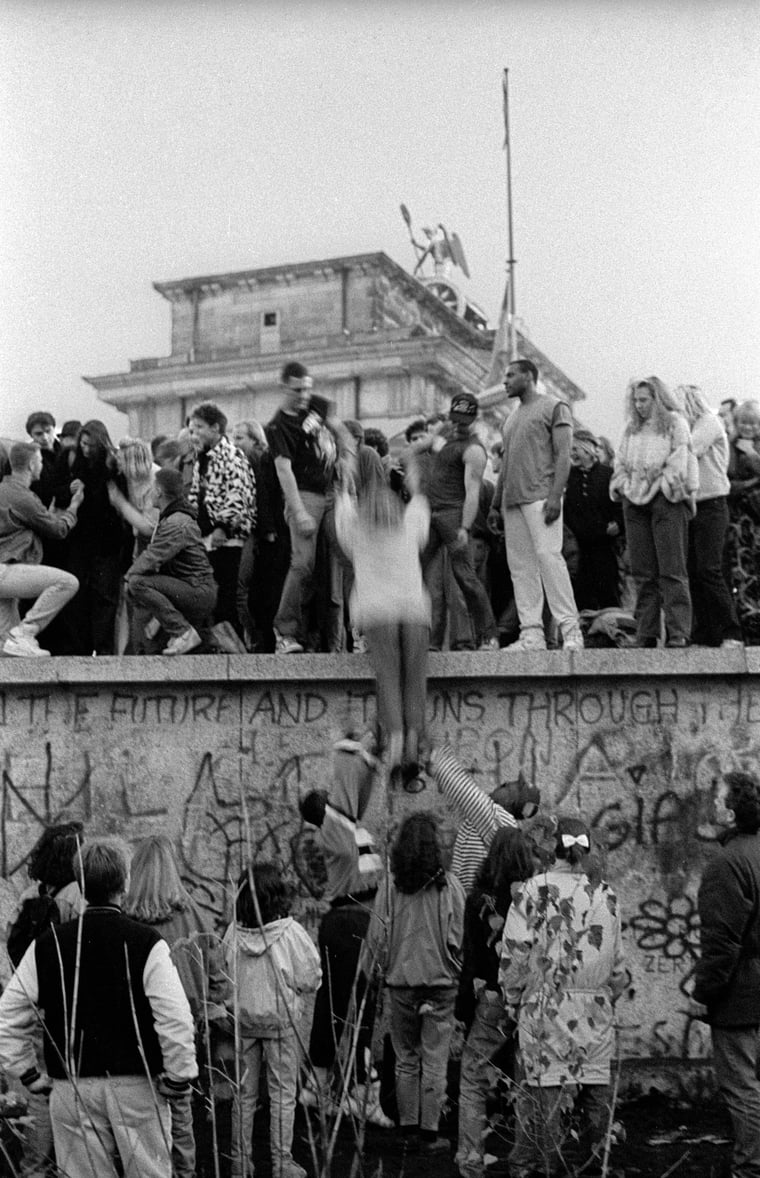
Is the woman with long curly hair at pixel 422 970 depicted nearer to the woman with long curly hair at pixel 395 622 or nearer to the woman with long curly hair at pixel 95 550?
the woman with long curly hair at pixel 395 622

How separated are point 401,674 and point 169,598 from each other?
1.75 m

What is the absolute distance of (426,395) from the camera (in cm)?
4188

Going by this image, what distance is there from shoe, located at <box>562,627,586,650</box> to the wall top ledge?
9cm

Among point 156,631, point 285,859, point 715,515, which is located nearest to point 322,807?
point 285,859

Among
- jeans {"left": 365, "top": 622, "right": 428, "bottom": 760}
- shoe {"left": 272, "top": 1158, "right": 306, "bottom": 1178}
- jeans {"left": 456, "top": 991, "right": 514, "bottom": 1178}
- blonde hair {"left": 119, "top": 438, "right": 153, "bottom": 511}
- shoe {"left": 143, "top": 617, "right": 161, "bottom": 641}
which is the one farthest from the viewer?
blonde hair {"left": 119, "top": 438, "right": 153, "bottom": 511}

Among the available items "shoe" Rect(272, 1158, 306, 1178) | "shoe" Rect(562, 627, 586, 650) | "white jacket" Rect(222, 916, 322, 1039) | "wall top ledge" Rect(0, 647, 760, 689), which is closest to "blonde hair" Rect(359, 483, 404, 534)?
"wall top ledge" Rect(0, 647, 760, 689)

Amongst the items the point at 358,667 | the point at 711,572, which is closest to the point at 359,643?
the point at 358,667

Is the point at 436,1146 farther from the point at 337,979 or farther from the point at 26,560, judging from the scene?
the point at 26,560

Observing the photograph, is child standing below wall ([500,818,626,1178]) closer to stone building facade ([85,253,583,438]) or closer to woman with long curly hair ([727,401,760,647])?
woman with long curly hair ([727,401,760,647])

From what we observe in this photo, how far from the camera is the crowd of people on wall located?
193 inches

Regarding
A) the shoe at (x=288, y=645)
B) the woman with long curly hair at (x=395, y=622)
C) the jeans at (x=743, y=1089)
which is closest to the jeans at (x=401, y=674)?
the woman with long curly hair at (x=395, y=622)

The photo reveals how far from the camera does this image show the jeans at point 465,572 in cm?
940

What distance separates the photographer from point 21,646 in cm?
952

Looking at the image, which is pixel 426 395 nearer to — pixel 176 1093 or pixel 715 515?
pixel 715 515
